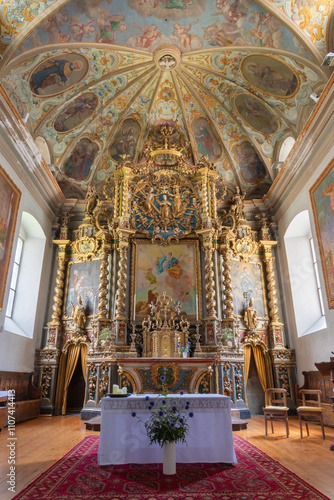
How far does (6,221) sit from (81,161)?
6388 mm

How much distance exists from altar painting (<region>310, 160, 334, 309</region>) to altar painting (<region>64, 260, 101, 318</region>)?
848cm

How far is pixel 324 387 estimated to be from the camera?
38.0 ft

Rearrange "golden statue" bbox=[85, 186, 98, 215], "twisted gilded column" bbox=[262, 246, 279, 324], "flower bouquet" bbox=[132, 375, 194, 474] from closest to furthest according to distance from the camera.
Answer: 1. "flower bouquet" bbox=[132, 375, 194, 474]
2. "twisted gilded column" bbox=[262, 246, 279, 324]
3. "golden statue" bbox=[85, 186, 98, 215]

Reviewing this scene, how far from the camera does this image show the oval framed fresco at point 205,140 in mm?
16484

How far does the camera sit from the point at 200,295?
13.9 meters

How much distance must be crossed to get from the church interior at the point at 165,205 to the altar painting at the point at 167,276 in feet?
0.18

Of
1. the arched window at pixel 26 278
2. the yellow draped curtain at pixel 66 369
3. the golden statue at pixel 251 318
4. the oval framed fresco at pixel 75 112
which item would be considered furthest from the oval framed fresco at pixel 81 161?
the golden statue at pixel 251 318

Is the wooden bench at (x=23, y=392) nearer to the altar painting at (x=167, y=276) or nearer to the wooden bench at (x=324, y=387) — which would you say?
the altar painting at (x=167, y=276)

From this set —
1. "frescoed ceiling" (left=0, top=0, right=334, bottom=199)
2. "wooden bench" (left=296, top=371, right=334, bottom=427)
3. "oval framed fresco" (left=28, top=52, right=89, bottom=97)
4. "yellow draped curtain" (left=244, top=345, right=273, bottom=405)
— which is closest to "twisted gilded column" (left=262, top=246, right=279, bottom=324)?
"yellow draped curtain" (left=244, top=345, right=273, bottom=405)

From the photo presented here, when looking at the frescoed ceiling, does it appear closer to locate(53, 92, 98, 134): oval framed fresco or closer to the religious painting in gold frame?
locate(53, 92, 98, 134): oval framed fresco

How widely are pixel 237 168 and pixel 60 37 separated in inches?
357

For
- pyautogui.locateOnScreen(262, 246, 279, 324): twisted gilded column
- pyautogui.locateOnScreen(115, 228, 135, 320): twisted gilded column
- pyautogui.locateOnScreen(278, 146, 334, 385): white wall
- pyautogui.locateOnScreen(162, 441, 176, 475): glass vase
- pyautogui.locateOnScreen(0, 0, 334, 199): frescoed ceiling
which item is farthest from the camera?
pyautogui.locateOnScreen(262, 246, 279, 324): twisted gilded column

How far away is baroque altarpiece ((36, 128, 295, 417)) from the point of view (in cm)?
1257

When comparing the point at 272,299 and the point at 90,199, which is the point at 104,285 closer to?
the point at 90,199
